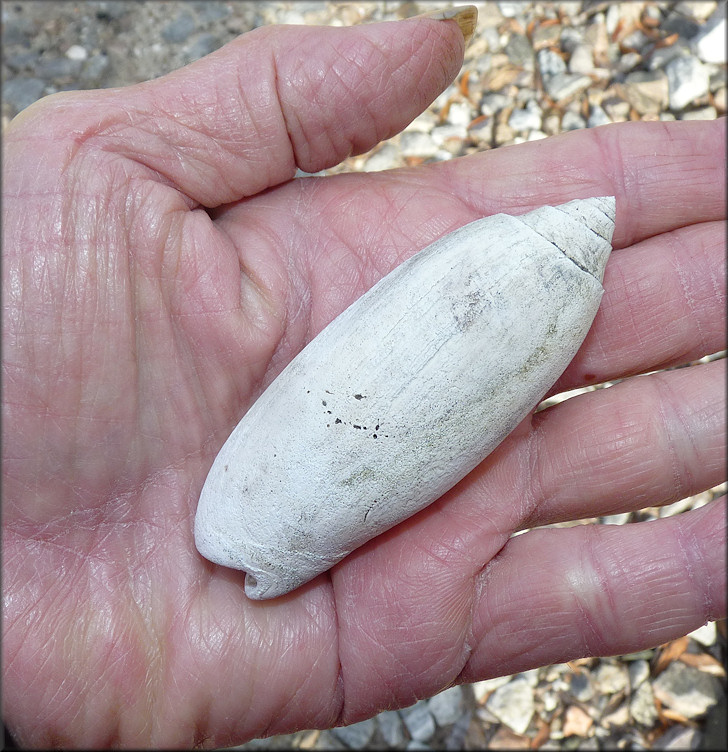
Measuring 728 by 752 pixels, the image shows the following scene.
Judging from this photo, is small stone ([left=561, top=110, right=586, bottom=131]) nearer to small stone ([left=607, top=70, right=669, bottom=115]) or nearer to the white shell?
small stone ([left=607, top=70, right=669, bottom=115])

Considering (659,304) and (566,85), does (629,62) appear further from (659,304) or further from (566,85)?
(659,304)

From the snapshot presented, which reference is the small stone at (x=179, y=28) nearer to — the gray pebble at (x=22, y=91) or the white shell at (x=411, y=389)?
the gray pebble at (x=22, y=91)

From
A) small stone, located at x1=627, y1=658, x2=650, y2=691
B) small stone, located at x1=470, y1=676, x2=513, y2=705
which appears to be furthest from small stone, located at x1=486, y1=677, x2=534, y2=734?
small stone, located at x1=627, y1=658, x2=650, y2=691

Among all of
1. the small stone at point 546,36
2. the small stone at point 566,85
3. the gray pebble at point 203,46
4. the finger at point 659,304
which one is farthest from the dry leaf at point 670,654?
the gray pebble at point 203,46

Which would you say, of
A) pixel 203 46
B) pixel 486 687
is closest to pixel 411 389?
pixel 486 687

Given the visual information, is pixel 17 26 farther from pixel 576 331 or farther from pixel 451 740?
pixel 451 740

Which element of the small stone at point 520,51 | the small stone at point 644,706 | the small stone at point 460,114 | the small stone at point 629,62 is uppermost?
the small stone at point 520,51
